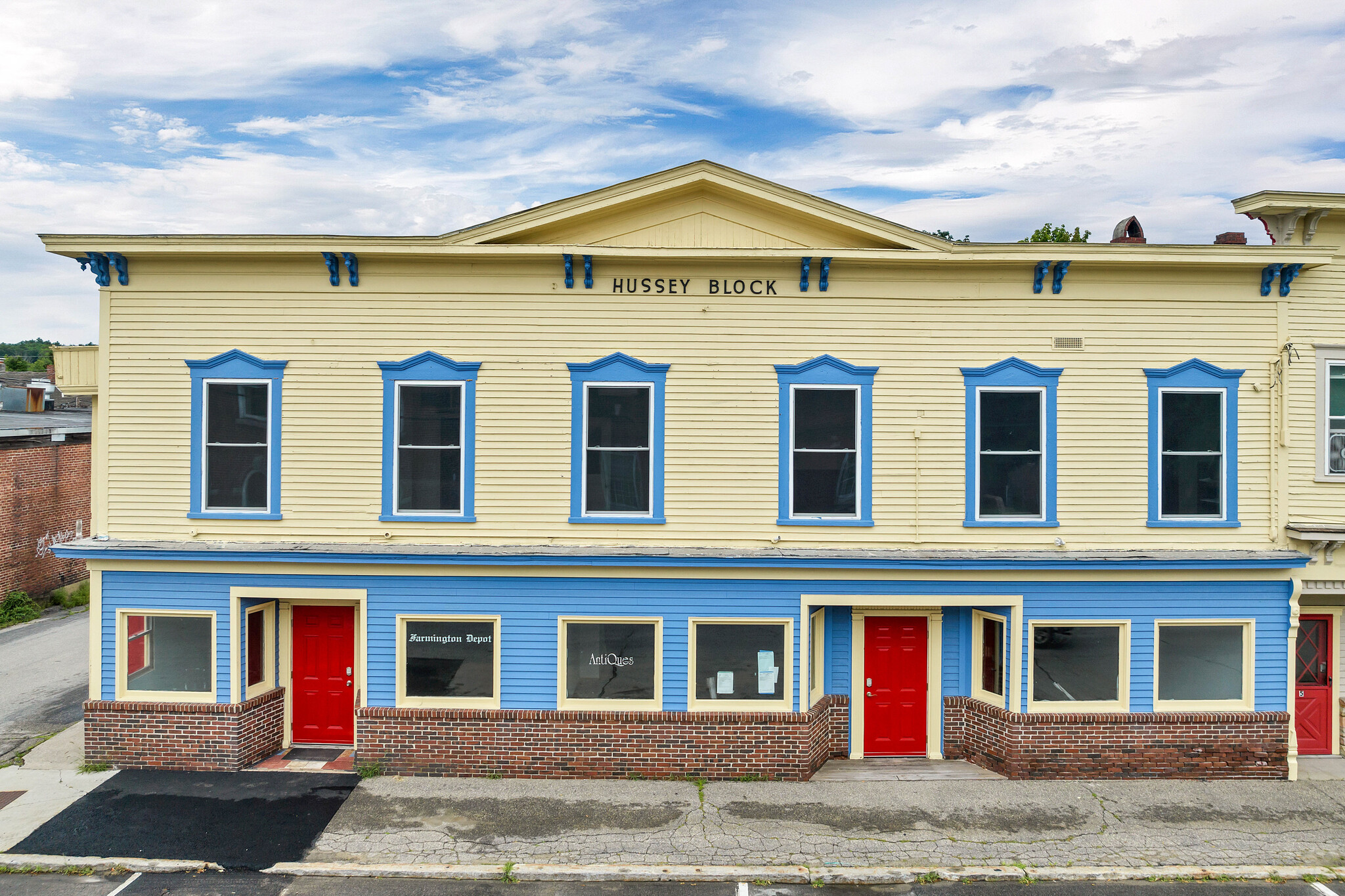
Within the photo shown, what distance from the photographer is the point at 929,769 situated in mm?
11500

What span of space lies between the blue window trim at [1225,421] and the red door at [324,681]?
39.7ft

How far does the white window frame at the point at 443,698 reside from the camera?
1126 cm

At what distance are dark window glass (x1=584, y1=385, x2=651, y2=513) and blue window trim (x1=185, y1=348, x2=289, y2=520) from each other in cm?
447

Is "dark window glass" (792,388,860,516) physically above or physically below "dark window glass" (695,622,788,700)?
above

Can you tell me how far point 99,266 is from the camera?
11.3 m

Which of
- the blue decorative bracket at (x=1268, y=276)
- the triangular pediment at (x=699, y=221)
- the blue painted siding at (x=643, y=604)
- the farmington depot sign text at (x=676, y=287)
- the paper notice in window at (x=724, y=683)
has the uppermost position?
the triangular pediment at (x=699, y=221)

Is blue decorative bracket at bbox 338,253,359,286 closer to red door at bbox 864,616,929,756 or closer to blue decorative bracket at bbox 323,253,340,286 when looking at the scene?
blue decorative bracket at bbox 323,253,340,286

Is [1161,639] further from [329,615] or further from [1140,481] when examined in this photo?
[329,615]

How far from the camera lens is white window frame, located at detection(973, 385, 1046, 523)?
11.3 meters

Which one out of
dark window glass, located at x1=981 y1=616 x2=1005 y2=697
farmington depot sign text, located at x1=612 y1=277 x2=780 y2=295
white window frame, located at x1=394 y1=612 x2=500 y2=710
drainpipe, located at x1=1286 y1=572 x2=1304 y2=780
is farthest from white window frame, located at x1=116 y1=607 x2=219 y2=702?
drainpipe, located at x1=1286 y1=572 x2=1304 y2=780

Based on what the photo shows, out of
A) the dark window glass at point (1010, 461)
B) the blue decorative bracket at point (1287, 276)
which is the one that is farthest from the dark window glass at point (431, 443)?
the blue decorative bracket at point (1287, 276)

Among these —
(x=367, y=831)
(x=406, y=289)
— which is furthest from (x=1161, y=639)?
(x=406, y=289)

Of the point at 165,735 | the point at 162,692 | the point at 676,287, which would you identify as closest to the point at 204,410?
the point at 162,692

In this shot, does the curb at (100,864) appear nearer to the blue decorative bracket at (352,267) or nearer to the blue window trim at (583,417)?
the blue window trim at (583,417)
